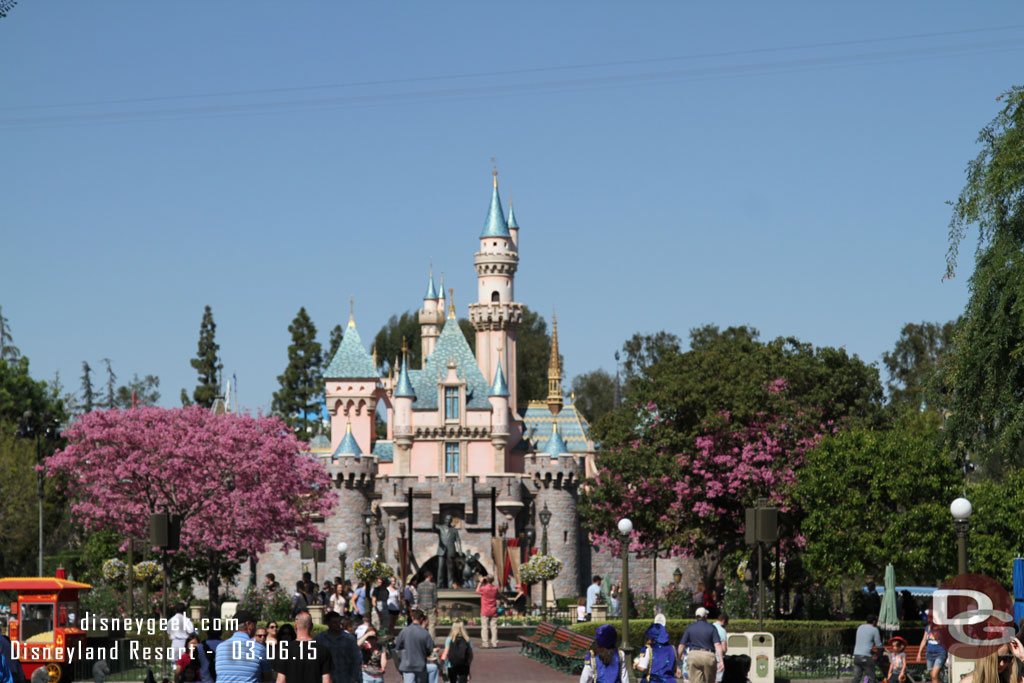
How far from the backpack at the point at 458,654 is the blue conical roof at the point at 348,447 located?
50273mm

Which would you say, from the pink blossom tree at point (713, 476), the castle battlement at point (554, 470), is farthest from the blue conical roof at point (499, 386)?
the pink blossom tree at point (713, 476)

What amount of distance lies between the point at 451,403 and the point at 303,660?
57115mm

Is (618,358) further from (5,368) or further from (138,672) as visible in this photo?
(138,672)

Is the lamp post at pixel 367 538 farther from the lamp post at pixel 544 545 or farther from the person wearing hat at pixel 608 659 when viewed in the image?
the person wearing hat at pixel 608 659

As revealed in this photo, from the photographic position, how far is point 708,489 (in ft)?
153

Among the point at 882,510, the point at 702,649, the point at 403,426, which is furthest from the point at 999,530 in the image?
the point at 403,426

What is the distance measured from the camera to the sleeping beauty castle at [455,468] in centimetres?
6994

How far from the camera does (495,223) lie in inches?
3066

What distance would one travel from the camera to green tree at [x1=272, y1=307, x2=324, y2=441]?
339ft

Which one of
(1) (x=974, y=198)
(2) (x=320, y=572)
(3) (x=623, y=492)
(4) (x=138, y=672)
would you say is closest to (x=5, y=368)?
(2) (x=320, y=572)

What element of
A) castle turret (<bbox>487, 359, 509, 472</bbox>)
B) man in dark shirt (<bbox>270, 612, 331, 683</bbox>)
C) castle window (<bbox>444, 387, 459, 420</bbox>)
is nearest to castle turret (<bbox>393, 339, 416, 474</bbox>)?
castle window (<bbox>444, 387, 459, 420</bbox>)

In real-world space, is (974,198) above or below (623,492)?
above

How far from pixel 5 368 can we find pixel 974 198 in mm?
55309

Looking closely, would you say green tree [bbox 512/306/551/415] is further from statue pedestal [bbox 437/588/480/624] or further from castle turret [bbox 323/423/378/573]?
statue pedestal [bbox 437/588/480/624]
